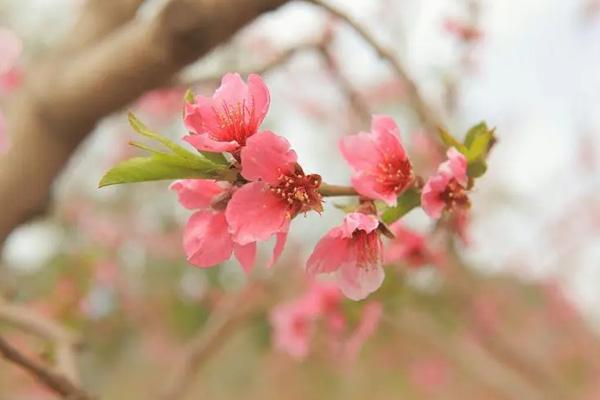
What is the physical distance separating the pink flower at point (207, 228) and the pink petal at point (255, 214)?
0.02 metres

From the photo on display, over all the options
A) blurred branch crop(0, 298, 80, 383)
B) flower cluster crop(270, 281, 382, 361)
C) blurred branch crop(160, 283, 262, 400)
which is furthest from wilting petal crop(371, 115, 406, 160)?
blurred branch crop(160, 283, 262, 400)

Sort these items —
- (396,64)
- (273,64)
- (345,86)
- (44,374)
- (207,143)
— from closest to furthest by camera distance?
(207,143) → (44,374) → (396,64) → (273,64) → (345,86)

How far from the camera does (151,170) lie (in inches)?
16.6

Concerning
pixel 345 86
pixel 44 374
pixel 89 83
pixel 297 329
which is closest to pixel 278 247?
pixel 44 374

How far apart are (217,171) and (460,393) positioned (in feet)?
12.7

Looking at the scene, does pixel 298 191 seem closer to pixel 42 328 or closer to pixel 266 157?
pixel 266 157

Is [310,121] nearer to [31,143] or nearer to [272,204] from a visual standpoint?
[31,143]

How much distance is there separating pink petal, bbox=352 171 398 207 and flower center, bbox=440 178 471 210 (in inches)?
1.4

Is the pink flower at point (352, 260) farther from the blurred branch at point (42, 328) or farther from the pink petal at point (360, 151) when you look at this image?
the blurred branch at point (42, 328)

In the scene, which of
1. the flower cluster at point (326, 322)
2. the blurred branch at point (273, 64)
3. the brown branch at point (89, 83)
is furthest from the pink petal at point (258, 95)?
the blurred branch at point (273, 64)

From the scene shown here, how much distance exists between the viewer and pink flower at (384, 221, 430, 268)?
30.7 inches

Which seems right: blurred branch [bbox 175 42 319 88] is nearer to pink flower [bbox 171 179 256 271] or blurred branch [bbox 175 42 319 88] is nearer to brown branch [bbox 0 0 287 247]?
brown branch [bbox 0 0 287 247]

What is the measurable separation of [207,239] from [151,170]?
0.06 meters

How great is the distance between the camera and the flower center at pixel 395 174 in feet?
1.55
